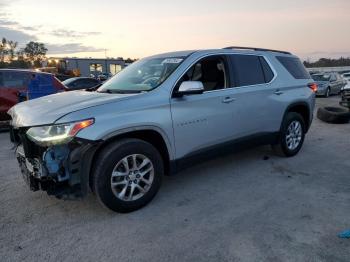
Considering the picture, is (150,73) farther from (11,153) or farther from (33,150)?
(11,153)

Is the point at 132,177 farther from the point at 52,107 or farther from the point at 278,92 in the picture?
the point at 278,92

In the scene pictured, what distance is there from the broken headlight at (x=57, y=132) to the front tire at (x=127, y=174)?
→ 1.23 feet

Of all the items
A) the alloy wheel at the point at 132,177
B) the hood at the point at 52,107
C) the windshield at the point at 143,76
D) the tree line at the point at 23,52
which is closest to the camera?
the hood at the point at 52,107

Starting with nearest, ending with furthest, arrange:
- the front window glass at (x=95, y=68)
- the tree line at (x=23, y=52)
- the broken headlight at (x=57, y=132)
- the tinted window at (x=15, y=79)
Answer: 1. the broken headlight at (x=57, y=132)
2. the tinted window at (x=15, y=79)
3. the front window glass at (x=95, y=68)
4. the tree line at (x=23, y=52)

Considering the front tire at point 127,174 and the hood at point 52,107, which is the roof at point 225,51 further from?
the front tire at point 127,174

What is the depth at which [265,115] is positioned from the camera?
17.2 ft

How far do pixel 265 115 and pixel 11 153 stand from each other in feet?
15.8

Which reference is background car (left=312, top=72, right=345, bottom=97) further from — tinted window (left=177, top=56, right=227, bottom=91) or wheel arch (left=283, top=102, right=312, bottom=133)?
tinted window (left=177, top=56, right=227, bottom=91)

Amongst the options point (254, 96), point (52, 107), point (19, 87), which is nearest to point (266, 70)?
point (254, 96)

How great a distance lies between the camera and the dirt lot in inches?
117

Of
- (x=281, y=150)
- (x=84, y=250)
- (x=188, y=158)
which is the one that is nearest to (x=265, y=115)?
(x=281, y=150)

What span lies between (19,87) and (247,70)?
6.67 m

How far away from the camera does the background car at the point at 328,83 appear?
18.4 metres

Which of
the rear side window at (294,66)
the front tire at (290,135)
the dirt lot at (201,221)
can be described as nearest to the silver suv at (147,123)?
the front tire at (290,135)
